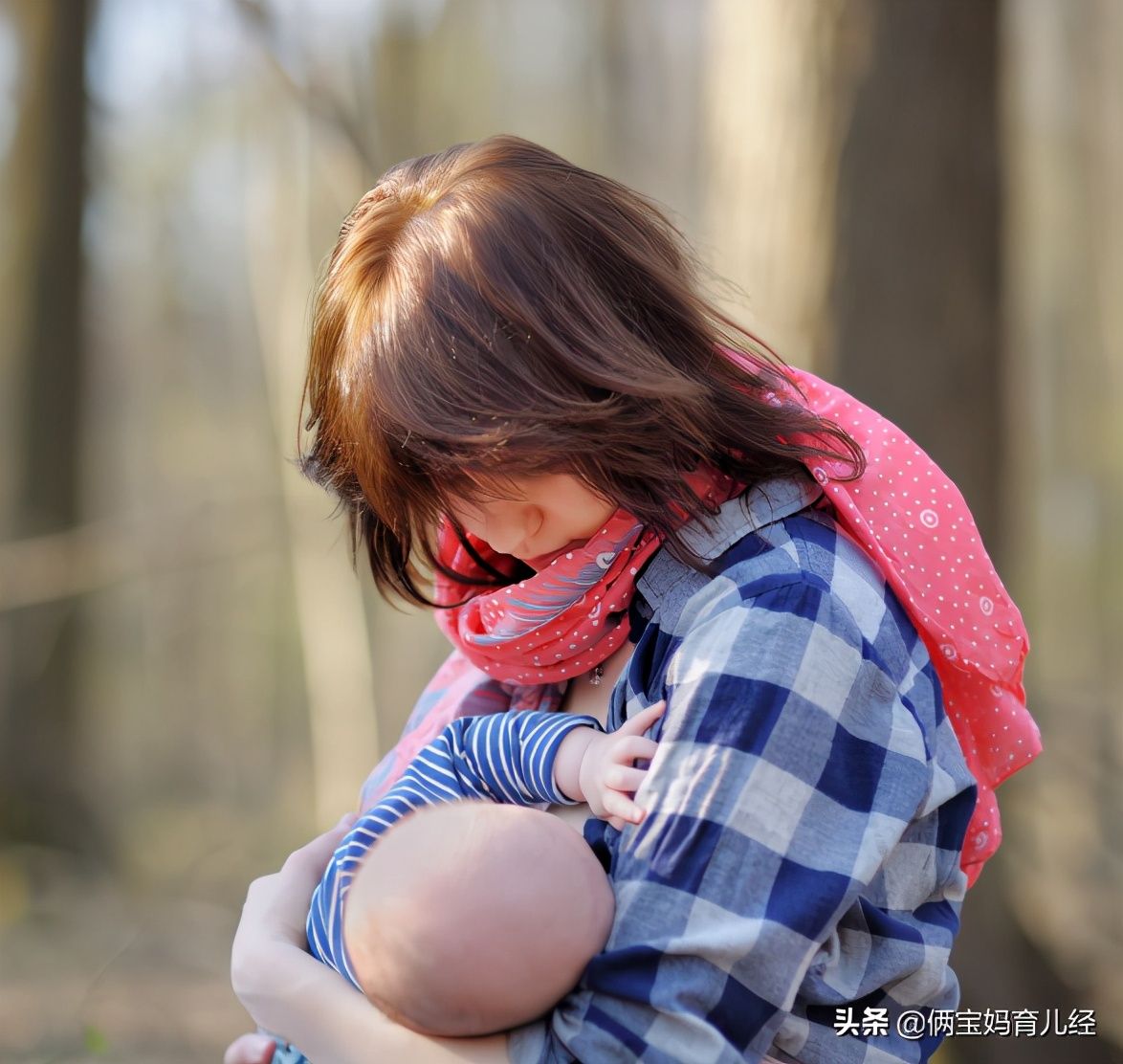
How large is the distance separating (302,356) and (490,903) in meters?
5.36

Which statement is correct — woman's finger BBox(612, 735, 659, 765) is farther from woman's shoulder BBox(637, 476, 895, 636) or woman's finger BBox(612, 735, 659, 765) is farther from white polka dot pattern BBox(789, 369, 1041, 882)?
white polka dot pattern BBox(789, 369, 1041, 882)

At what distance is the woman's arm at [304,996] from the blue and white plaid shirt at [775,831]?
9 cm

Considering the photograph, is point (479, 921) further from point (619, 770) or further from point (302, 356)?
point (302, 356)

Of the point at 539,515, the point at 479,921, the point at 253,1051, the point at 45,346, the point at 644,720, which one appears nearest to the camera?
the point at 479,921

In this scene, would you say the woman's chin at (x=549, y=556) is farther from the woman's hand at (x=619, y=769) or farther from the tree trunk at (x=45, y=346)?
the tree trunk at (x=45, y=346)

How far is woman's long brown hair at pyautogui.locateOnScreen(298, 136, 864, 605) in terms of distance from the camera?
111 cm

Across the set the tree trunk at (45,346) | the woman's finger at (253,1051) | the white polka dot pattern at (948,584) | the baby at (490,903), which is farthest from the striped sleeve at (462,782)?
the tree trunk at (45,346)

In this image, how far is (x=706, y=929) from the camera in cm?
98

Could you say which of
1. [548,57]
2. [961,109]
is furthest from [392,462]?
[548,57]

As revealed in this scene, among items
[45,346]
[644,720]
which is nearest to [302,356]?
[45,346]

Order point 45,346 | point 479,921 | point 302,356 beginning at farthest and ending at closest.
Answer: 1. point 45,346
2. point 302,356
3. point 479,921

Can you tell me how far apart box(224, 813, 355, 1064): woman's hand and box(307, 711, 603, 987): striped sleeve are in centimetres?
3

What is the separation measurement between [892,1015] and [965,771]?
0.26 m

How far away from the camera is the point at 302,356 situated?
604 centimetres
